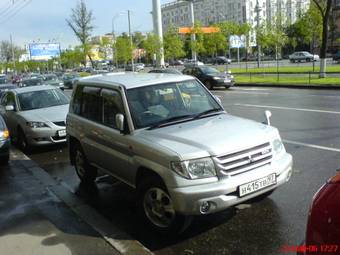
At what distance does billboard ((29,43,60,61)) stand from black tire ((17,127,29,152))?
7328 centimetres

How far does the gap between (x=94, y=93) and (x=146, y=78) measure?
0.90 meters

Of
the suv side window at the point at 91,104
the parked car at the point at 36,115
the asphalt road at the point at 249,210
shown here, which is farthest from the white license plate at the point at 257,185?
the parked car at the point at 36,115

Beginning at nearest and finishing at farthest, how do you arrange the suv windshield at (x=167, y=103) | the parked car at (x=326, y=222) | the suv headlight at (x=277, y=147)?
1. the parked car at (x=326, y=222)
2. the suv headlight at (x=277, y=147)
3. the suv windshield at (x=167, y=103)

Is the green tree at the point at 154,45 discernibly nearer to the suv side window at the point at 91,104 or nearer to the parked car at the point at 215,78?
the parked car at the point at 215,78

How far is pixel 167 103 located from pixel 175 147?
1.25 m

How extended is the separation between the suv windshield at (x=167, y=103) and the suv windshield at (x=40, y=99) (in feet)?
21.4

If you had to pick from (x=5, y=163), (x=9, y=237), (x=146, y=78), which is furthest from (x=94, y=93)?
(x=5, y=163)

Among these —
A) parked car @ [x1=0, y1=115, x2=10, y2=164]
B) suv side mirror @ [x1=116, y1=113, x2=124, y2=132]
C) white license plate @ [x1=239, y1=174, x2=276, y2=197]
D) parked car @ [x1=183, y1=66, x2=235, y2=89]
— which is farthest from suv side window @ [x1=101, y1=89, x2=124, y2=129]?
parked car @ [x1=183, y1=66, x2=235, y2=89]

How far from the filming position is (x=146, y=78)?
6.07 metres

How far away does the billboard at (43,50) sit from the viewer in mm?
80144

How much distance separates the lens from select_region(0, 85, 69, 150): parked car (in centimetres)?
1025

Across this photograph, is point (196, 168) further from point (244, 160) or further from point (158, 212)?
point (158, 212)

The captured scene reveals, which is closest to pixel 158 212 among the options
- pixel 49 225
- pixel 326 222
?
pixel 49 225

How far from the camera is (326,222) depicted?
227cm
